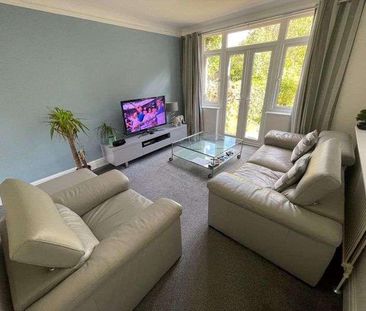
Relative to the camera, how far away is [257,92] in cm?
344

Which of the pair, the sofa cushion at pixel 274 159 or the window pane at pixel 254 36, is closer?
the sofa cushion at pixel 274 159

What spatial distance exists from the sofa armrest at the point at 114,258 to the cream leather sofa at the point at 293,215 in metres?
0.54

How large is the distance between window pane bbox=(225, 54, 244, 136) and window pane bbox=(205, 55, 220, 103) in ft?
0.98

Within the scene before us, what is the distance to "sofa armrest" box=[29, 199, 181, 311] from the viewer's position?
29.4 inches

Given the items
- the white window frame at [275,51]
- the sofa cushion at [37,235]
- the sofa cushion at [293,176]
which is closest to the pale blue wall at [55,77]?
the white window frame at [275,51]

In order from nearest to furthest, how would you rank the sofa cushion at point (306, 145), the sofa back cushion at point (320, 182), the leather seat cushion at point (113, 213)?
the sofa back cushion at point (320, 182), the leather seat cushion at point (113, 213), the sofa cushion at point (306, 145)

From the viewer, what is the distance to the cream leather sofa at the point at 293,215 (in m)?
1.12

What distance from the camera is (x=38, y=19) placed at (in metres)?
2.16

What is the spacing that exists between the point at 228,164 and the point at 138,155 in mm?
1566

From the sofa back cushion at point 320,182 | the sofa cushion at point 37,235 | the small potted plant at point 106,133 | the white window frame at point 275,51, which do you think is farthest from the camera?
the small potted plant at point 106,133

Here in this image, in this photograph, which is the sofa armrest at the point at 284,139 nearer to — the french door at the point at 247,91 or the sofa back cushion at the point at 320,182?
the french door at the point at 247,91

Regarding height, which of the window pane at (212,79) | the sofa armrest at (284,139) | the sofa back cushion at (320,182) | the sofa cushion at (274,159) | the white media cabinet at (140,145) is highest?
the window pane at (212,79)

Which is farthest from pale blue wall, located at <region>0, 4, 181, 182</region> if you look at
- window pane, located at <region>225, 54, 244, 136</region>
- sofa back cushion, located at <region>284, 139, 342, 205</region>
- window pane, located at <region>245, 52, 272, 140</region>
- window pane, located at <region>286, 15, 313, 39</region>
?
sofa back cushion, located at <region>284, 139, 342, 205</region>

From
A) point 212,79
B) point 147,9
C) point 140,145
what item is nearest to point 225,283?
point 140,145
